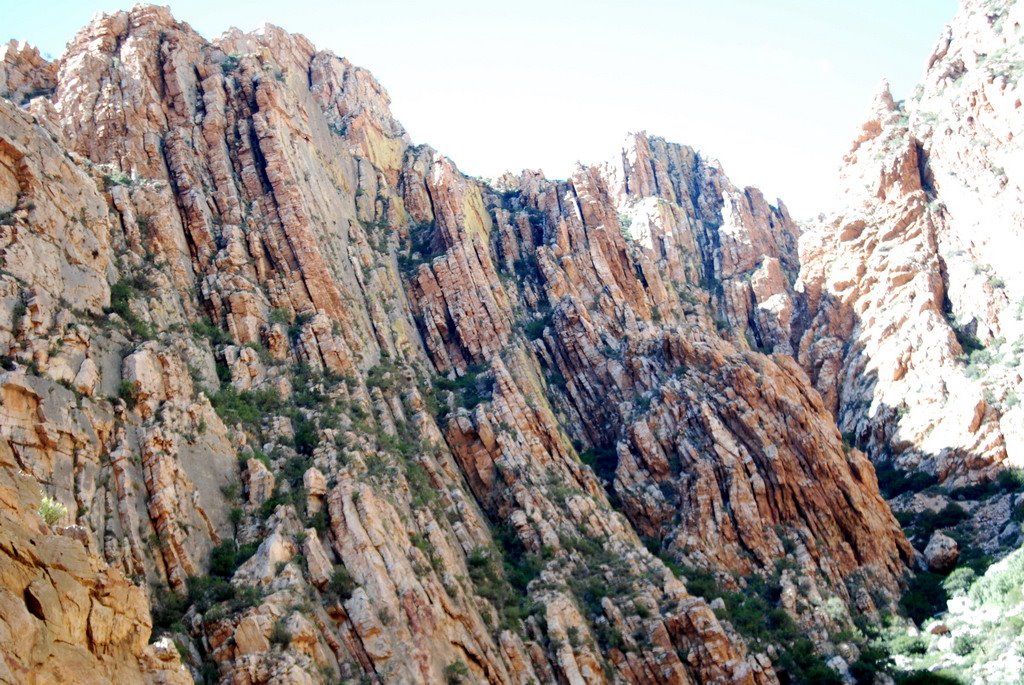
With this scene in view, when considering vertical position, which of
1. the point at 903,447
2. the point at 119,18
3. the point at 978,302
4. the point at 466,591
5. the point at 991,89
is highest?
the point at 119,18

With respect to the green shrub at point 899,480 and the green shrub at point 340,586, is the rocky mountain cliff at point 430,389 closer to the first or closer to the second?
the green shrub at point 340,586

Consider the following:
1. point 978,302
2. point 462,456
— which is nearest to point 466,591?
point 462,456

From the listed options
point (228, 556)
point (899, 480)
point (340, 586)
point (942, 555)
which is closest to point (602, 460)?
point (942, 555)

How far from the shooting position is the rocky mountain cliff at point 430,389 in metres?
33.9

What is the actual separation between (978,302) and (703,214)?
46.4 m

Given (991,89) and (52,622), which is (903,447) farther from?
(52,622)

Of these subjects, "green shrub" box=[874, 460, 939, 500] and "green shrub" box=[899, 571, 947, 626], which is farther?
"green shrub" box=[874, 460, 939, 500]

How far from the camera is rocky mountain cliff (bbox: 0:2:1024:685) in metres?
33.9

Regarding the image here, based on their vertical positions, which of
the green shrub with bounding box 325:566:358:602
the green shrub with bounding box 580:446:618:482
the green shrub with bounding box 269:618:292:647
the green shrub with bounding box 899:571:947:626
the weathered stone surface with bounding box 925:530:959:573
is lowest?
the green shrub with bounding box 899:571:947:626

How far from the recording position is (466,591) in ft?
148

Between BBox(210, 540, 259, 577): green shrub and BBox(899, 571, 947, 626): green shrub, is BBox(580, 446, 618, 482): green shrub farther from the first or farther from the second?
BBox(210, 540, 259, 577): green shrub

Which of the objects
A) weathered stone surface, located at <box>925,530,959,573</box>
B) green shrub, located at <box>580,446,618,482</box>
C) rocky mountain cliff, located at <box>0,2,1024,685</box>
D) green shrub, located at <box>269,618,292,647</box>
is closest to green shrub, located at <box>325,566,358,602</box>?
rocky mountain cliff, located at <box>0,2,1024,685</box>

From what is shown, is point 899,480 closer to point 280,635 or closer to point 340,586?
point 340,586

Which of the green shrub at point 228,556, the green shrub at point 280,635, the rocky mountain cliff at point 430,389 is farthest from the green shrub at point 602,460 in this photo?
the green shrub at point 280,635
